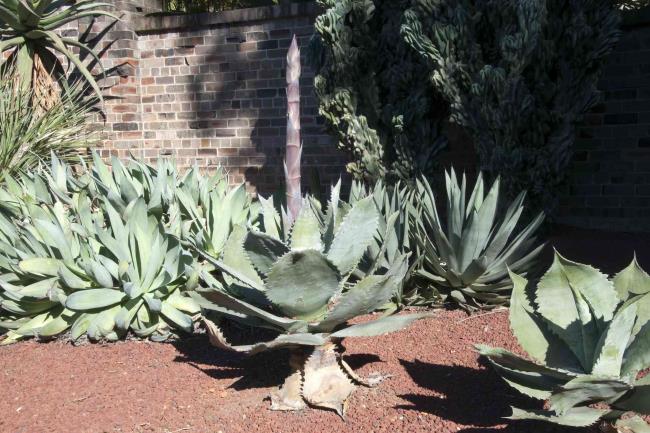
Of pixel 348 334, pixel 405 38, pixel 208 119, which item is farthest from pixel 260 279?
pixel 208 119

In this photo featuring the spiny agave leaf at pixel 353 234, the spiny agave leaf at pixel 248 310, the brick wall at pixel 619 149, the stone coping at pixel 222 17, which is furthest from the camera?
the stone coping at pixel 222 17

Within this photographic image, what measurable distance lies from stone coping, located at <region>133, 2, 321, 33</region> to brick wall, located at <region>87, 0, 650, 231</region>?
0.04 feet

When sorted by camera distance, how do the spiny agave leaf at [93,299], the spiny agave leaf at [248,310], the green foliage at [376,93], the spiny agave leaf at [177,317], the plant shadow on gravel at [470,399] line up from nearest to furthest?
the plant shadow on gravel at [470,399], the spiny agave leaf at [248,310], the spiny agave leaf at [93,299], the spiny agave leaf at [177,317], the green foliage at [376,93]

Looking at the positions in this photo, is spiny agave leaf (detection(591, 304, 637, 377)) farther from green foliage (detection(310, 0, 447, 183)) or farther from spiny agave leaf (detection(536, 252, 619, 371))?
green foliage (detection(310, 0, 447, 183))

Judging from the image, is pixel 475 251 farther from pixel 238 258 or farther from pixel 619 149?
pixel 619 149

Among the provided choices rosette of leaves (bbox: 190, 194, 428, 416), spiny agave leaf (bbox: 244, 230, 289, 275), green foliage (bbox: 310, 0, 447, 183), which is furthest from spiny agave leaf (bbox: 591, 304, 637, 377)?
green foliage (bbox: 310, 0, 447, 183)

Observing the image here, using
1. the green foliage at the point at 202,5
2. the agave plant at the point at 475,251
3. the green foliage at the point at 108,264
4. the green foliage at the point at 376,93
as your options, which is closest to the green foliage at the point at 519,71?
the green foliage at the point at 376,93

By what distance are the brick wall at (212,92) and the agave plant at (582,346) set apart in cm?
513

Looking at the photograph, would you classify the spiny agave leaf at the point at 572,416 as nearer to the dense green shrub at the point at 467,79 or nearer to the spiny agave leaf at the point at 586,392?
the spiny agave leaf at the point at 586,392

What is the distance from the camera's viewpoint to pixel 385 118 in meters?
6.46

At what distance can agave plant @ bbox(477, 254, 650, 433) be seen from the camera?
2543mm

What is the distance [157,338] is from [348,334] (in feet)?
5.78

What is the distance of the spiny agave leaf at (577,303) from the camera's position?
2789 mm

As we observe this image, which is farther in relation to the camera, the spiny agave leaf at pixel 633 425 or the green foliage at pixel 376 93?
the green foliage at pixel 376 93
